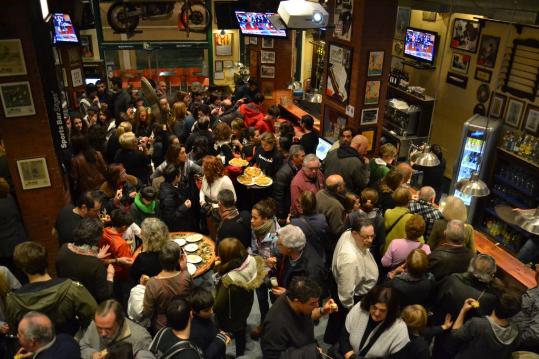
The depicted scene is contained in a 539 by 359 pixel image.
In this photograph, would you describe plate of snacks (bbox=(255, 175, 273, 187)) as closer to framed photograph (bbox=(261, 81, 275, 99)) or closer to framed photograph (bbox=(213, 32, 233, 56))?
framed photograph (bbox=(261, 81, 275, 99))

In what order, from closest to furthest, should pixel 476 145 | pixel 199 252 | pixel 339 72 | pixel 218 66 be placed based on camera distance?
pixel 199 252, pixel 339 72, pixel 476 145, pixel 218 66

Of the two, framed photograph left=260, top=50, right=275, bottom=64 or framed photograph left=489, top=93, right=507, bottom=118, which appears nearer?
framed photograph left=489, top=93, right=507, bottom=118

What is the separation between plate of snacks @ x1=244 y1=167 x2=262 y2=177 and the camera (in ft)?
19.8

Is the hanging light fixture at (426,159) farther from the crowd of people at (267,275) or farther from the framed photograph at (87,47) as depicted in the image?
the framed photograph at (87,47)

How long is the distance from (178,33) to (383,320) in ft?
46.2

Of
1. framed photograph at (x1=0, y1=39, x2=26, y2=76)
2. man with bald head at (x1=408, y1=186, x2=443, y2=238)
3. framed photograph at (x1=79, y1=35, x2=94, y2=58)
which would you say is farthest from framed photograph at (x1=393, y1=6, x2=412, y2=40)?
framed photograph at (x1=79, y1=35, x2=94, y2=58)

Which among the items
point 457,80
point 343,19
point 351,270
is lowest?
point 351,270

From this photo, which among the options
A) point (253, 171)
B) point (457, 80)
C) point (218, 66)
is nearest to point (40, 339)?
point (253, 171)

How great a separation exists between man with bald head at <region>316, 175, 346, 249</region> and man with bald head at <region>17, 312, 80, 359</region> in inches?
109

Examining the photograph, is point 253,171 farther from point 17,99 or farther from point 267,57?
point 267,57

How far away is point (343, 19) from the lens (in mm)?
6848

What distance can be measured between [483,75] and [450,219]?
17.1 feet

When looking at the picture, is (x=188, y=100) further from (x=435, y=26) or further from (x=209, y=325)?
(x=209, y=325)

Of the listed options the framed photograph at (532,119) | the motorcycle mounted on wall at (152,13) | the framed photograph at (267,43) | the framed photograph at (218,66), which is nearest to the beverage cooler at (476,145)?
the framed photograph at (532,119)
